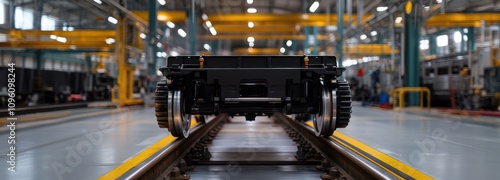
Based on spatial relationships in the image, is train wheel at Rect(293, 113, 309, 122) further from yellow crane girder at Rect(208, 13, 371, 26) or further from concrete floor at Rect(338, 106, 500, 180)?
yellow crane girder at Rect(208, 13, 371, 26)

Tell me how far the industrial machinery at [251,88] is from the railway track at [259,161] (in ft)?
1.30

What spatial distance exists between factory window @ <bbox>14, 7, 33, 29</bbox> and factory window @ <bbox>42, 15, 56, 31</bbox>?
101 centimetres

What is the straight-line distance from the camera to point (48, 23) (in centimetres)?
1970

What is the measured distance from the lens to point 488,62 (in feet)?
43.9

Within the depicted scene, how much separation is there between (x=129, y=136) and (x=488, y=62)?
1315 centimetres

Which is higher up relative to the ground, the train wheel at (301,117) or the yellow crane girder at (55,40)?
the yellow crane girder at (55,40)

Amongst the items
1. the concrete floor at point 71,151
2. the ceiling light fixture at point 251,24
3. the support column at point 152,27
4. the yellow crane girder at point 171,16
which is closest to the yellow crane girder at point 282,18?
the ceiling light fixture at point 251,24

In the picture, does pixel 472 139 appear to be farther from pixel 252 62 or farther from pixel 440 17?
pixel 440 17

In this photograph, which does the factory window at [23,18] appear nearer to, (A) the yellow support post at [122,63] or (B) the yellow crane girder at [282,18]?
(A) the yellow support post at [122,63]

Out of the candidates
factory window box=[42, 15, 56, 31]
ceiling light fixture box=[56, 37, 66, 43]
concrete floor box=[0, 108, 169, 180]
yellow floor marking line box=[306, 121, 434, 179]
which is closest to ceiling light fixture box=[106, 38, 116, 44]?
ceiling light fixture box=[56, 37, 66, 43]

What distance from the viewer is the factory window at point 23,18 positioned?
16.3 meters

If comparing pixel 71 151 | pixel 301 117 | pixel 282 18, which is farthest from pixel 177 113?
pixel 282 18

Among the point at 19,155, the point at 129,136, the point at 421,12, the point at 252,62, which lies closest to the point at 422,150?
the point at 252,62

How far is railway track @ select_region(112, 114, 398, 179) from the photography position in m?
3.53
